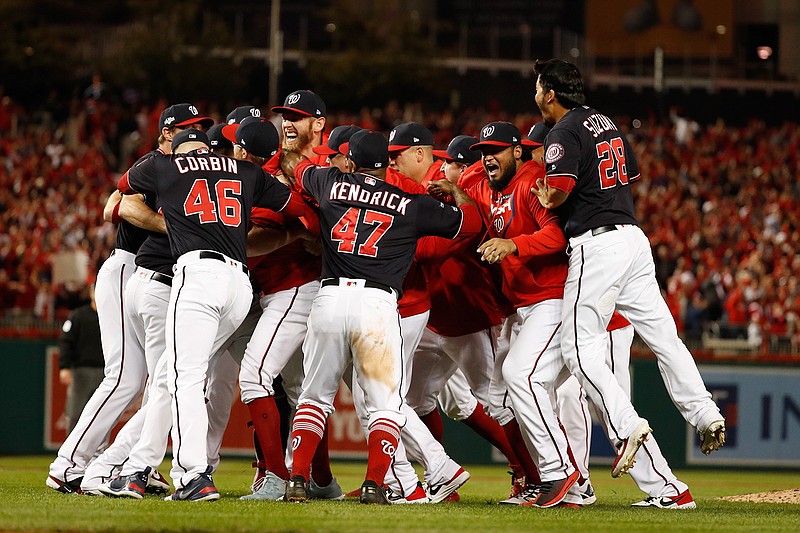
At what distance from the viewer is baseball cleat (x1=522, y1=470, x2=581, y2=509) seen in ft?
22.5

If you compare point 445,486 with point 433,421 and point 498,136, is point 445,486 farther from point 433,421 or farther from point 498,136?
point 498,136

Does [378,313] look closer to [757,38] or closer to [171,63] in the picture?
[171,63]

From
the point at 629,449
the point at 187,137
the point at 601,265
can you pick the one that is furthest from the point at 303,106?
the point at 629,449

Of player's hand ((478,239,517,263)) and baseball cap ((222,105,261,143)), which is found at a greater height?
baseball cap ((222,105,261,143))

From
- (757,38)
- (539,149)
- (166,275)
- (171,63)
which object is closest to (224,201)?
(166,275)

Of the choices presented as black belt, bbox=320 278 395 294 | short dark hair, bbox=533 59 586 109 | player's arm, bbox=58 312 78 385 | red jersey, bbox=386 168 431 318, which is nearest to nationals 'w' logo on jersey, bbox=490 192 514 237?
red jersey, bbox=386 168 431 318

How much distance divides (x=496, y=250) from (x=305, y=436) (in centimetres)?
155

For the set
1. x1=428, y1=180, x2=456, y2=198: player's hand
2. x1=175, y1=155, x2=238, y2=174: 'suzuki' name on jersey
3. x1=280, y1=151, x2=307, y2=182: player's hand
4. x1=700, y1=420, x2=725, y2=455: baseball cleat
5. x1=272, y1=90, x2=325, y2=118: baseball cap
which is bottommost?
x1=700, y1=420, x2=725, y2=455: baseball cleat

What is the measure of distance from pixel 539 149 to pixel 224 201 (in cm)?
225

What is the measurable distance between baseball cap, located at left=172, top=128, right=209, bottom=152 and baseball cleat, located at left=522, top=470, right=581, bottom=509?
9.62 ft

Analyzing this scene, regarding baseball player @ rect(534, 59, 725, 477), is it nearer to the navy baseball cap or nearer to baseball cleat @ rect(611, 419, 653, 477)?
baseball cleat @ rect(611, 419, 653, 477)

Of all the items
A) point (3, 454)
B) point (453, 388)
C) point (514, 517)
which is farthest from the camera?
point (3, 454)

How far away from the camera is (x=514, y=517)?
20.3 feet

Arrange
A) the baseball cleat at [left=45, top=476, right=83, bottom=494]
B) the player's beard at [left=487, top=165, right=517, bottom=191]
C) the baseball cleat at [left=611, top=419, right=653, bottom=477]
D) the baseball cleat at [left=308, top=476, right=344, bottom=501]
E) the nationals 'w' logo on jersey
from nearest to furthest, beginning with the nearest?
the baseball cleat at [left=611, top=419, right=653, bottom=477], the baseball cleat at [left=45, top=476, right=83, bottom=494], the nationals 'w' logo on jersey, the player's beard at [left=487, top=165, right=517, bottom=191], the baseball cleat at [left=308, top=476, right=344, bottom=501]
